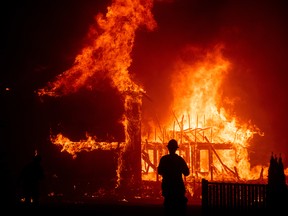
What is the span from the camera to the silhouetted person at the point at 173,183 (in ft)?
31.9

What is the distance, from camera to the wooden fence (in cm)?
1268

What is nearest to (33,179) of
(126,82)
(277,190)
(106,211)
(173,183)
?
(106,211)

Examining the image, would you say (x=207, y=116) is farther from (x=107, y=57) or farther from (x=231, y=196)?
(x=231, y=196)

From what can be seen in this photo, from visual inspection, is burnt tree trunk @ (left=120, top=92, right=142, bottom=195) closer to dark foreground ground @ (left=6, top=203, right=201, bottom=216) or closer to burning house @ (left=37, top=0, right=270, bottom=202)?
burning house @ (left=37, top=0, right=270, bottom=202)

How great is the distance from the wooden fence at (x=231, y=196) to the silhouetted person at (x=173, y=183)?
9.85 ft

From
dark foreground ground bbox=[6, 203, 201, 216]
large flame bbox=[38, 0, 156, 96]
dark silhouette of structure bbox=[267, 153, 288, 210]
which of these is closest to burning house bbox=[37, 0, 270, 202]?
large flame bbox=[38, 0, 156, 96]

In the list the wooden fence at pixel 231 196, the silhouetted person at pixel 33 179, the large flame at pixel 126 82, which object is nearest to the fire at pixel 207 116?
the large flame at pixel 126 82

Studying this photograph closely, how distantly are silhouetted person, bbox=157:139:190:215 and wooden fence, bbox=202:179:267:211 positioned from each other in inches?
118

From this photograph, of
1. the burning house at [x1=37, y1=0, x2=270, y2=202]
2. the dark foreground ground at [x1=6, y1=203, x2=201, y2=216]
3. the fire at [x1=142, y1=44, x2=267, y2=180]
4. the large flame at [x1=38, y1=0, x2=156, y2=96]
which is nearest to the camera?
the dark foreground ground at [x1=6, y1=203, x2=201, y2=216]

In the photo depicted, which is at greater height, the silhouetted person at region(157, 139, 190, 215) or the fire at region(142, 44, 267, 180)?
the fire at region(142, 44, 267, 180)

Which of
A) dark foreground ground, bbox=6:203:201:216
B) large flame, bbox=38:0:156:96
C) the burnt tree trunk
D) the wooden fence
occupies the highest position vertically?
large flame, bbox=38:0:156:96

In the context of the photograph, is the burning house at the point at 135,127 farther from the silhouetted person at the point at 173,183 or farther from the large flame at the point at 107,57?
the silhouetted person at the point at 173,183

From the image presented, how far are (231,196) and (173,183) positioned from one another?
3.61 metres

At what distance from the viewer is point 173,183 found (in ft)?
32.1
